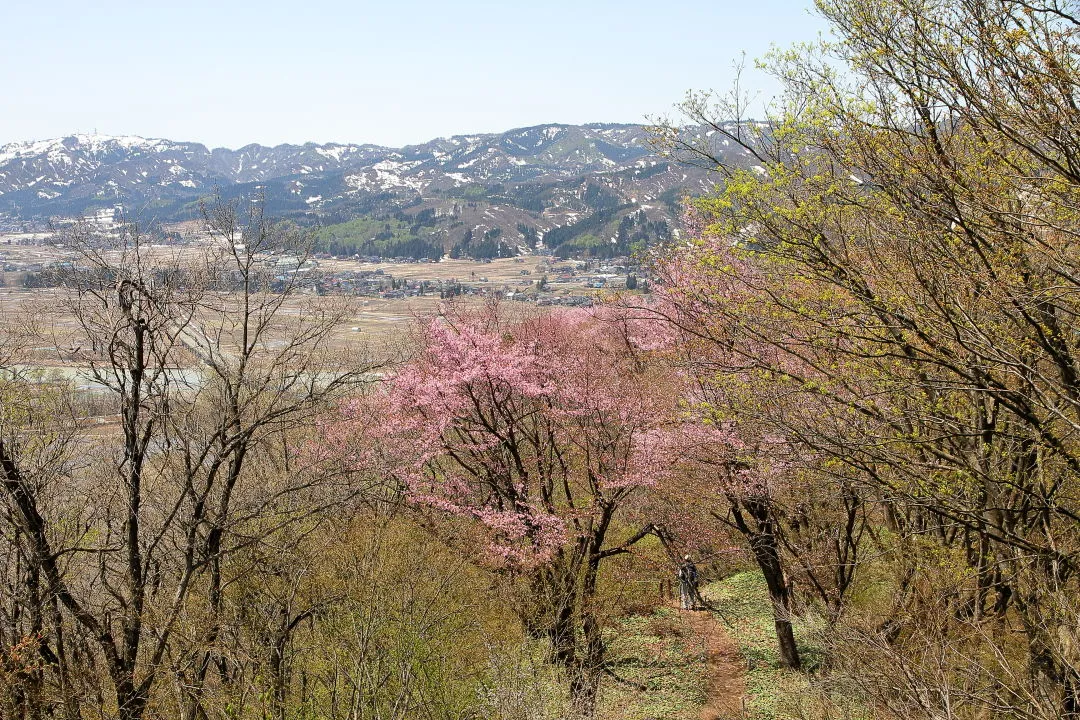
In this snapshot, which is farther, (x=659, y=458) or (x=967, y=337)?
(x=659, y=458)

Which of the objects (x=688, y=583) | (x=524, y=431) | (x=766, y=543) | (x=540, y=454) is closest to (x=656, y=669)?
(x=688, y=583)

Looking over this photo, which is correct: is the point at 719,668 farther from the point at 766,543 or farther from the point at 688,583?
the point at 766,543

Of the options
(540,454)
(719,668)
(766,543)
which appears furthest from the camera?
(719,668)

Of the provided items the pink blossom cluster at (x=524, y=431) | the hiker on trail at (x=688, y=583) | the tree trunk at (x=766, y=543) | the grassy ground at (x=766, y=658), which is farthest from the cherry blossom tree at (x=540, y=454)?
the grassy ground at (x=766, y=658)

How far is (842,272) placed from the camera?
9383 mm

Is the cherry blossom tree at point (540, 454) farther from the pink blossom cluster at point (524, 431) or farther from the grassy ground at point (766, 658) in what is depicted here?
the grassy ground at point (766, 658)

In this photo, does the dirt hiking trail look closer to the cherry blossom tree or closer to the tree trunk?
the tree trunk

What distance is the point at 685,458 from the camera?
15.5 metres

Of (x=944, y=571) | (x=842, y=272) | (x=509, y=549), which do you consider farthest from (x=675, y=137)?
(x=509, y=549)

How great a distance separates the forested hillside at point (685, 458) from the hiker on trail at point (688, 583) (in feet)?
0.71

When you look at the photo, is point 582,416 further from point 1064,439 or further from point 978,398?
point 1064,439

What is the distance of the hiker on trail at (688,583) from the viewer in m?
20.5

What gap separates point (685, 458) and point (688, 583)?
7.65 m

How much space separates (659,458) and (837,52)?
9505mm
